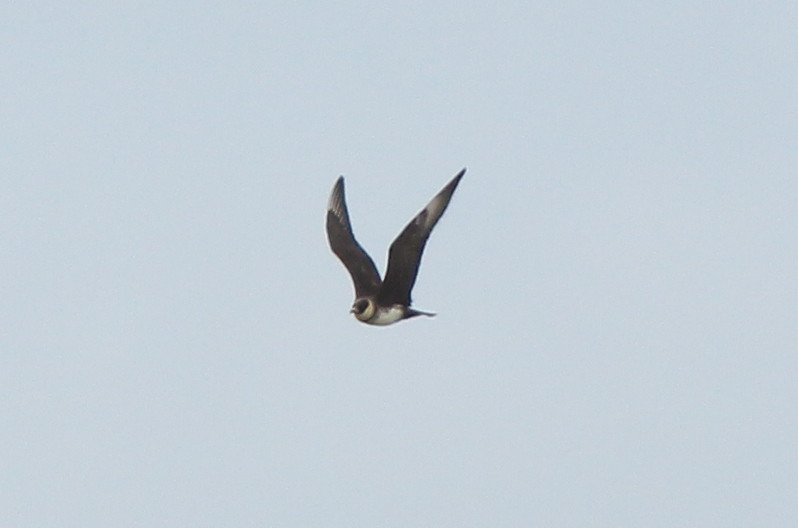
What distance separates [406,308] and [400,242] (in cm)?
141

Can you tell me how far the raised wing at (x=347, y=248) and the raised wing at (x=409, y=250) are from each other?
736mm

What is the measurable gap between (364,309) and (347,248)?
114 centimetres

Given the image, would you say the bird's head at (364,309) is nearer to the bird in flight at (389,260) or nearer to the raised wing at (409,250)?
the bird in flight at (389,260)

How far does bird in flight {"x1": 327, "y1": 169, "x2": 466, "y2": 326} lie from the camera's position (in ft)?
65.3

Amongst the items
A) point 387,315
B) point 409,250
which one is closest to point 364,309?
point 387,315

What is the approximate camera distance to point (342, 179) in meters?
23.1

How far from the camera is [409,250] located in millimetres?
20078

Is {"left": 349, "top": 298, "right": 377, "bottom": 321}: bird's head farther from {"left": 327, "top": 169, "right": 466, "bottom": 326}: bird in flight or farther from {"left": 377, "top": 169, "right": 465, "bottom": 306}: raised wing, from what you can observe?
{"left": 377, "top": 169, "right": 465, "bottom": 306}: raised wing

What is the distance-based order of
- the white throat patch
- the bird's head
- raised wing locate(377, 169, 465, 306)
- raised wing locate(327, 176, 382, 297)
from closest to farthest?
1. raised wing locate(377, 169, 465, 306)
2. the white throat patch
3. the bird's head
4. raised wing locate(327, 176, 382, 297)

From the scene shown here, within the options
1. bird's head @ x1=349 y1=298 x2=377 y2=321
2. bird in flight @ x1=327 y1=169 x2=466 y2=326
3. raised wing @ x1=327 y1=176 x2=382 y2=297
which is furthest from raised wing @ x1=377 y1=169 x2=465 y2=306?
raised wing @ x1=327 y1=176 x2=382 y2=297

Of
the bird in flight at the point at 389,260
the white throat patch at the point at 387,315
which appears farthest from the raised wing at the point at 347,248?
the white throat patch at the point at 387,315

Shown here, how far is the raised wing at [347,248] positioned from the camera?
21844 mm

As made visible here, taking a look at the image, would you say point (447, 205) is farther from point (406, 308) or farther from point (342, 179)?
point (342, 179)

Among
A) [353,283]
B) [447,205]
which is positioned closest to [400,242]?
[447,205]
